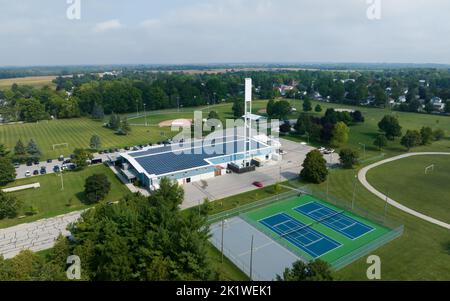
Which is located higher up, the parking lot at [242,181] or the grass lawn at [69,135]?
the grass lawn at [69,135]

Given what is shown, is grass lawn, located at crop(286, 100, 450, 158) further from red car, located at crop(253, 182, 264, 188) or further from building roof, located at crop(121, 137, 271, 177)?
red car, located at crop(253, 182, 264, 188)

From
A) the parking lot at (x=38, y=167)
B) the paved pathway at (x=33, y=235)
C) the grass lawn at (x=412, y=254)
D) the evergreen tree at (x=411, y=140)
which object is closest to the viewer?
the grass lawn at (x=412, y=254)

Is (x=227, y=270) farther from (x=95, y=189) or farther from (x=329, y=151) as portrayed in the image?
(x=329, y=151)

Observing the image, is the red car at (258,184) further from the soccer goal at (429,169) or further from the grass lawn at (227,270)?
the soccer goal at (429,169)

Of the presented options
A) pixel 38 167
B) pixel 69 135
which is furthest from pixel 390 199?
pixel 69 135

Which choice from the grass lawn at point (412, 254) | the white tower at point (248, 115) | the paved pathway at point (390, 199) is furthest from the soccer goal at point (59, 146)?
the grass lawn at point (412, 254)

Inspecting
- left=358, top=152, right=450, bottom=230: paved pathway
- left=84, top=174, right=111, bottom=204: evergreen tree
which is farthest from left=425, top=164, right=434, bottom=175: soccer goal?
left=84, top=174, right=111, bottom=204: evergreen tree

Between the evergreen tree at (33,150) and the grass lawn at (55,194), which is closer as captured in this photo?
the grass lawn at (55,194)
